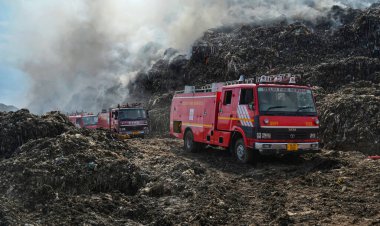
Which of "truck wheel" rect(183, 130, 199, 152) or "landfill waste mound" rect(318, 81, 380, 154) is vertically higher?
"landfill waste mound" rect(318, 81, 380, 154)

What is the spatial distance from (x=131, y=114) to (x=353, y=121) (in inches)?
530

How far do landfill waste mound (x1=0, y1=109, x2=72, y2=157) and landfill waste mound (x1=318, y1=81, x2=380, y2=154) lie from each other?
957 cm

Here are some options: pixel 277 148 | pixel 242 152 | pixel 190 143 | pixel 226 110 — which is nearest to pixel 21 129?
pixel 190 143

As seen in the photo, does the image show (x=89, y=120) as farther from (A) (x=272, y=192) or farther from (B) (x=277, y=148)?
(A) (x=272, y=192)

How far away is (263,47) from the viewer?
28.6m

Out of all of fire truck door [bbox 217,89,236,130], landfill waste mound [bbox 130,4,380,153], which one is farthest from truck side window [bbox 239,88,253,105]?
landfill waste mound [bbox 130,4,380,153]

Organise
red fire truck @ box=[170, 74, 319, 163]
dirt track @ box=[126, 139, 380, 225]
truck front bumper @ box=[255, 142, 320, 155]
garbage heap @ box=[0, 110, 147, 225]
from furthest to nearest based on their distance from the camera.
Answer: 1. red fire truck @ box=[170, 74, 319, 163]
2. truck front bumper @ box=[255, 142, 320, 155]
3. dirt track @ box=[126, 139, 380, 225]
4. garbage heap @ box=[0, 110, 147, 225]

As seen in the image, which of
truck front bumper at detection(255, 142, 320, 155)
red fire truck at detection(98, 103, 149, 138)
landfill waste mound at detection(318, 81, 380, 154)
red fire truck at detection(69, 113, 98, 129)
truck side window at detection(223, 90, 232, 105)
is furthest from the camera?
red fire truck at detection(69, 113, 98, 129)

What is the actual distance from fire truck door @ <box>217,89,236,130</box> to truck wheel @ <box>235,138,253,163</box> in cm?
69

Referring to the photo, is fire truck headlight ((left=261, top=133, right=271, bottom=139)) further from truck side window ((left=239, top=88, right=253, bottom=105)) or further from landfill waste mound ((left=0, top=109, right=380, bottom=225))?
truck side window ((left=239, top=88, right=253, bottom=105))

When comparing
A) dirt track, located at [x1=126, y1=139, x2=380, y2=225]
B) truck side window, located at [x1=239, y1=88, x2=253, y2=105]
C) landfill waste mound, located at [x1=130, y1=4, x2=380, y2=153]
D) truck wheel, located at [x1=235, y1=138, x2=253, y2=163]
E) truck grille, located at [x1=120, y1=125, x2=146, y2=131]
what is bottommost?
dirt track, located at [x1=126, y1=139, x2=380, y2=225]

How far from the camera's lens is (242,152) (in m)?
11.7

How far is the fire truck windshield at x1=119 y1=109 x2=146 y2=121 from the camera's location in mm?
23484

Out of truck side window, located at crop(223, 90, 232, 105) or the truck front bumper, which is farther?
truck side window, located at crop(223, 90, 232, 105)
